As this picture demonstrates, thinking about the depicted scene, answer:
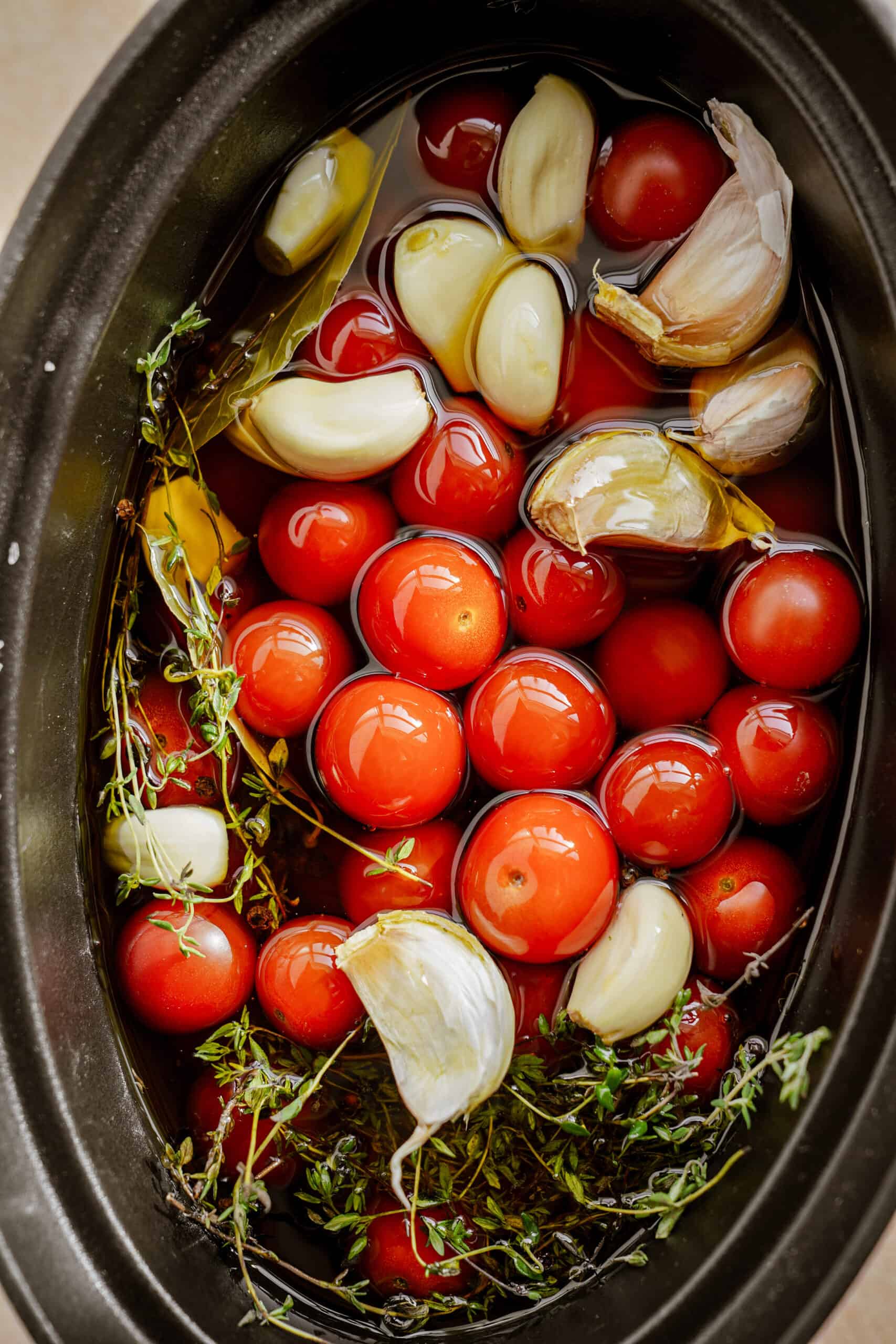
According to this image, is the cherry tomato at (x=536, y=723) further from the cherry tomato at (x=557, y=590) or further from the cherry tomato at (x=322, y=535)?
the cherry tomato at (x=322, y=535)

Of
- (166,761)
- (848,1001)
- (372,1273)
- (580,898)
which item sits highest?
(166,761)

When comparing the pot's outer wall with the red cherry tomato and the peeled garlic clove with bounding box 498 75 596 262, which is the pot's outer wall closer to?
the peeled garlic clove with bounding box 498 75 596 262

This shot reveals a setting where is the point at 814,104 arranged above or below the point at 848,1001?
above

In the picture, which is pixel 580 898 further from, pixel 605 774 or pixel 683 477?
pixel 683 477

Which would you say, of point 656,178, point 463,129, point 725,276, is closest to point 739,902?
point 725,276

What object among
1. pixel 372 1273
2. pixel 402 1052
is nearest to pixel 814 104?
pixel 402 1052

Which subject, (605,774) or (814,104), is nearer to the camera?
(814,104)
